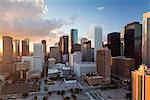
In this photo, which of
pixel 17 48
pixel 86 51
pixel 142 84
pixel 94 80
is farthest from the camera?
pixel 86 51

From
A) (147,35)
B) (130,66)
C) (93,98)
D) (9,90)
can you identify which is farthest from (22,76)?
(147,35)

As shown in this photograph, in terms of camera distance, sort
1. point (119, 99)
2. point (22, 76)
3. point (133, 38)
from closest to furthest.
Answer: point (119, 99) < point (22, 76) < point (133, 38)

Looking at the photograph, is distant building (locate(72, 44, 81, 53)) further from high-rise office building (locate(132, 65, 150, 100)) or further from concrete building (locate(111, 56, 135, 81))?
high-rise office building (locate(132, 65, 150, 100))

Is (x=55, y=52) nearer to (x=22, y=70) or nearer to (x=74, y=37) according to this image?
(x=74, y=37)

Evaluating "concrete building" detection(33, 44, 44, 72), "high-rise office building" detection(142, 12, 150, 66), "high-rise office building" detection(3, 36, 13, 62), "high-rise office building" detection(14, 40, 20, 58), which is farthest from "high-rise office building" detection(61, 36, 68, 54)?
"high-rise office building" detection(142, 12, 150, 66)

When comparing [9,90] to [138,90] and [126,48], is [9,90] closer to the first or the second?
[138,90]

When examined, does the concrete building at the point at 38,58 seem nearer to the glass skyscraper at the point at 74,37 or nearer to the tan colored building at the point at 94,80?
the tan colored building at the point at 94,80

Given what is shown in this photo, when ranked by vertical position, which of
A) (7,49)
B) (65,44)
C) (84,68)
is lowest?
(84,68)

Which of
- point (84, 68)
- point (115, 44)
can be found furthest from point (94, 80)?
point (115, 44)
